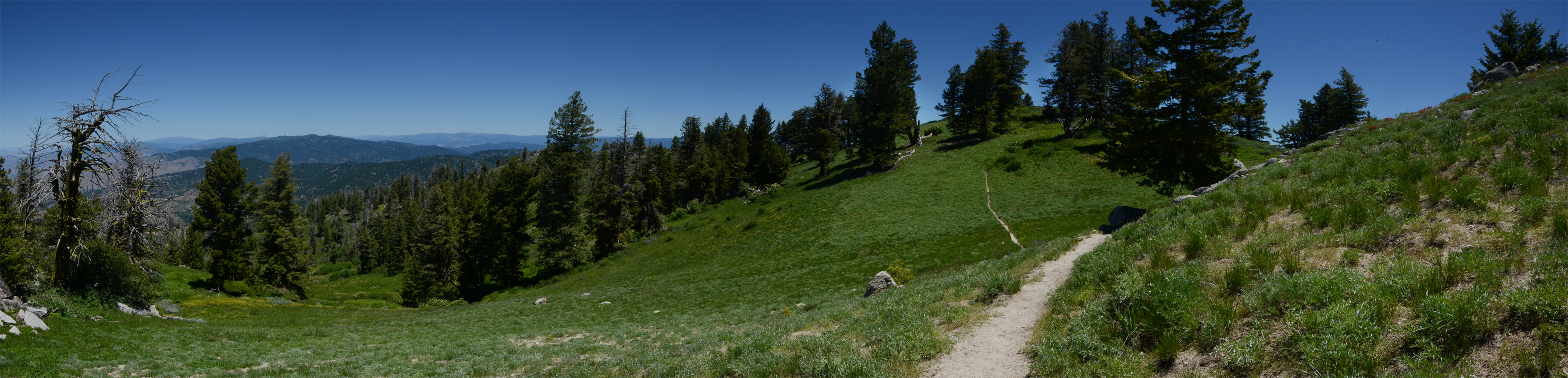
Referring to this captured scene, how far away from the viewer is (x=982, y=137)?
57625 mm

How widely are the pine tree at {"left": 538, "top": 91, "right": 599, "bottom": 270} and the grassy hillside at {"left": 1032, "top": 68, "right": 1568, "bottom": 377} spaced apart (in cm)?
4011

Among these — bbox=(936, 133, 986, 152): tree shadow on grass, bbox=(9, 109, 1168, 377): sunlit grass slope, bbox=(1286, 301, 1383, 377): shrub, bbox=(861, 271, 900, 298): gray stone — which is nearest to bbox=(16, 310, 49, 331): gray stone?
bbox=(9, 109, 1168, 377): sunlit grass slope

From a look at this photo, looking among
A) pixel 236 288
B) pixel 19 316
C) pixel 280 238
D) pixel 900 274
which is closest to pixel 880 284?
pixel 900 274

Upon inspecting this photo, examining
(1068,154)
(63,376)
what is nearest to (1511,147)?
(63,376)

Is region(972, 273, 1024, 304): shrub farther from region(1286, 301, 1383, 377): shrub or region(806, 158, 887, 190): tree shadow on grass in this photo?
region(806, 158, 887, 190): tree shadow on grass

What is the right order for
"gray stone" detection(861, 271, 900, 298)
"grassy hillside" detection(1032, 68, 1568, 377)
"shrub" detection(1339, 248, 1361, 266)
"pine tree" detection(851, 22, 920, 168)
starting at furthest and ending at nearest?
"pine tree" detection(851, 22, 920, 168) → "gray stone" detection(861, 271, 900, 298) → "shrub" detection(1339, 248, 1361, 266) → "grassy hillside" detection(1032, 68, 1568, 377)

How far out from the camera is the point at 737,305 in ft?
79.8

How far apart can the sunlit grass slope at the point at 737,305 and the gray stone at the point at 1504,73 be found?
52.0 ft

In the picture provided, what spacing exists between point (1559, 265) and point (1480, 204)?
369 cm

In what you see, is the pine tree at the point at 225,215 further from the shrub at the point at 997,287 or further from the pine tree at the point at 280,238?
the shrub at the point at 997,287

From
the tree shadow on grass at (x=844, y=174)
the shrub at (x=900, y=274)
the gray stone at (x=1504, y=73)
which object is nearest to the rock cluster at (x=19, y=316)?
the shrub at (x=900, y=274)

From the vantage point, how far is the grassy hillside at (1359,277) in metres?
5.07

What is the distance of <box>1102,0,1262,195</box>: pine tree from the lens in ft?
82.0

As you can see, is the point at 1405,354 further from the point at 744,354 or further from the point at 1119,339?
the point at 744,354
